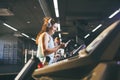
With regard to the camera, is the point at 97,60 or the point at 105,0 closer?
the point at 97,60

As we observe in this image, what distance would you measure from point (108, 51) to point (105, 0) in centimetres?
881

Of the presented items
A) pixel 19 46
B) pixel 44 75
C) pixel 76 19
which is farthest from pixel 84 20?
pixel 44 75

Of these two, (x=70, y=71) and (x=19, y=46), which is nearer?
(x=70, y=71)

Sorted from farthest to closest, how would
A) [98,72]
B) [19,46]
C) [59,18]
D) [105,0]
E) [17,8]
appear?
1. [19,46]
2. [59,18]
3. [17,8]
4. [105,0]
5. [98,72]

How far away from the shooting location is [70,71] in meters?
0.61

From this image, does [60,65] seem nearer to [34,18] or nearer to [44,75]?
[44,75]

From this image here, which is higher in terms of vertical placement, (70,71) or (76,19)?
(76,19)

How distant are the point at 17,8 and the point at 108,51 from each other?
10.3 metres

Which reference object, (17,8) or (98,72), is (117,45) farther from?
(17,8)

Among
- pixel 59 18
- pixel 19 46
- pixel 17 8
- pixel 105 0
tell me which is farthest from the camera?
pixel 19 46

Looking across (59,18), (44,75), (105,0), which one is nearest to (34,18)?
(59,18)

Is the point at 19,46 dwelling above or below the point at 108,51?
above

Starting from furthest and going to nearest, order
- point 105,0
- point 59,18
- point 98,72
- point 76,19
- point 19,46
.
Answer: point 19,46 < point 76,19 < point 59,18 < point 105,0 < point 98,72

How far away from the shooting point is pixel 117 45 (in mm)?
558
